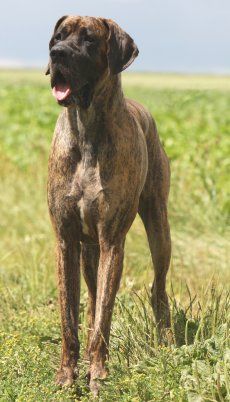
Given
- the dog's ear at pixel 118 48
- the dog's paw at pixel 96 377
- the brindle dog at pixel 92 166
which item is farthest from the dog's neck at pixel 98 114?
the dog's paw at pixel 96 377

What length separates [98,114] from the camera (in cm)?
515

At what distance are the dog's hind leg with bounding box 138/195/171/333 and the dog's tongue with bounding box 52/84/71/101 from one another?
130 centimetres

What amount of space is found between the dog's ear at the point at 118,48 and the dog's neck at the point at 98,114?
0.12 m

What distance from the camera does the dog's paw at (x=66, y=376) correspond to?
5.38 meters

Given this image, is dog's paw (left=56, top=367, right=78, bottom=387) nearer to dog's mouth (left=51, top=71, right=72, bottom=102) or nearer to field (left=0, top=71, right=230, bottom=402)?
field (left=0, top=71, right=230, bottom=402)

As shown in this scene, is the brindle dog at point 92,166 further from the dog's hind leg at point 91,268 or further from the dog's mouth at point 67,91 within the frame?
the dog's hind leg at point 91,268

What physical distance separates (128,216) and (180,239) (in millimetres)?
4357

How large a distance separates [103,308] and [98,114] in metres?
1.16

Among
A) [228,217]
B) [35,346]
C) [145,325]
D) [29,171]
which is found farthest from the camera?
[29,171]

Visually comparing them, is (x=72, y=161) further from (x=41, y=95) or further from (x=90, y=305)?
(x=41, y=95)

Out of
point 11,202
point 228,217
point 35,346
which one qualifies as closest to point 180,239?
point 228,217

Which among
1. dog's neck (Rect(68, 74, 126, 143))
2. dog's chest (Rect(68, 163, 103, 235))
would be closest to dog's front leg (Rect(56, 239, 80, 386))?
dog's chest (Rect(68, 163, 103, 235))

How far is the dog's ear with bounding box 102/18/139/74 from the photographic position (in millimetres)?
4969

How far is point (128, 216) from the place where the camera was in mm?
5195
